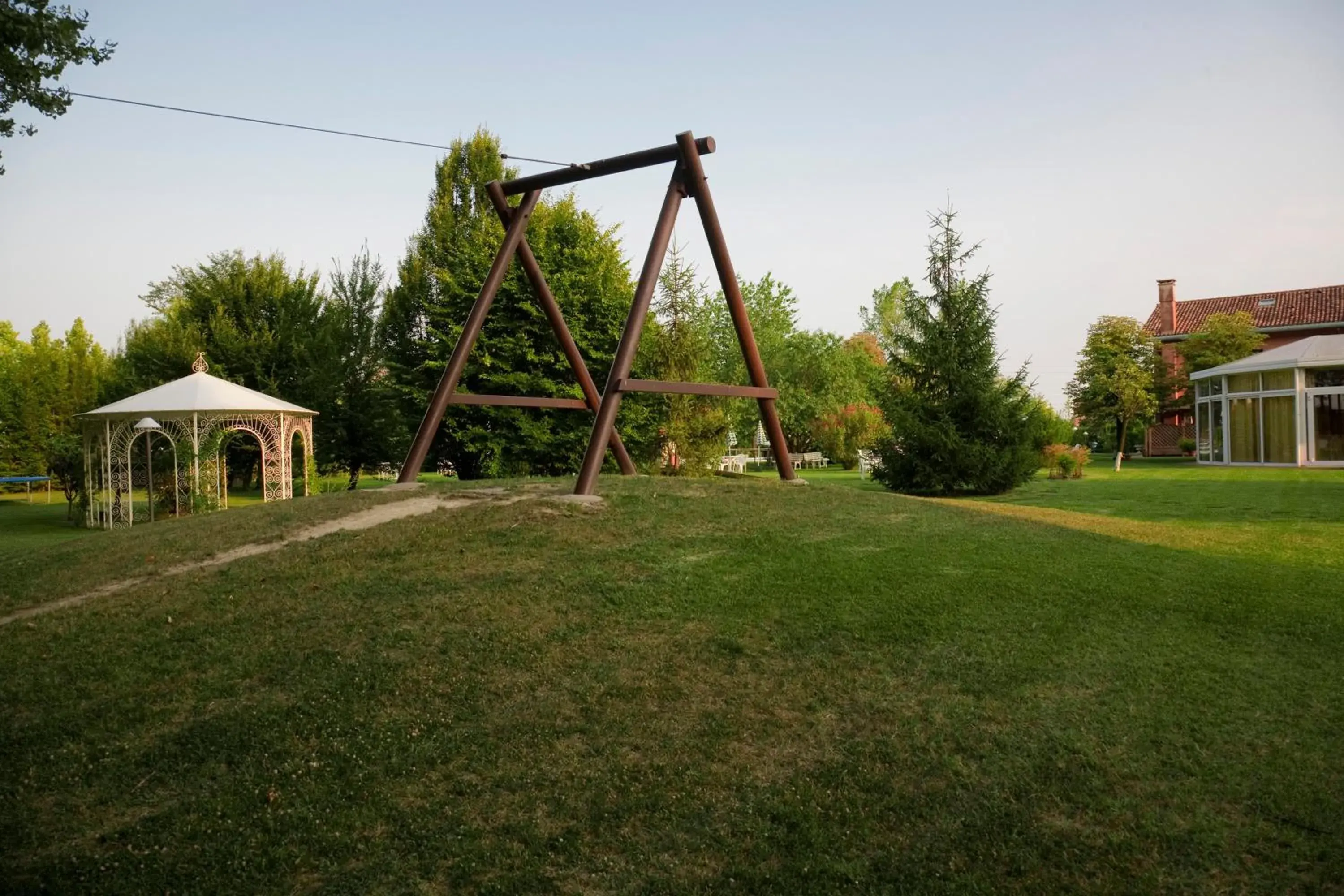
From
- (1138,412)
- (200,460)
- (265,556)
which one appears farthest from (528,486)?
(1138,412)

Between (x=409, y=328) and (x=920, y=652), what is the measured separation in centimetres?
2741

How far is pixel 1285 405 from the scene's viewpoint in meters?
33.7

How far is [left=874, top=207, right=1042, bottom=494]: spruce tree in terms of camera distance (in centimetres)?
2142

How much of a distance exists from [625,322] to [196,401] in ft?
44.3

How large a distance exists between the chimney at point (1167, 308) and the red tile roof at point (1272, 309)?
121 millimetres

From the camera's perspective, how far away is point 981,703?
538cm

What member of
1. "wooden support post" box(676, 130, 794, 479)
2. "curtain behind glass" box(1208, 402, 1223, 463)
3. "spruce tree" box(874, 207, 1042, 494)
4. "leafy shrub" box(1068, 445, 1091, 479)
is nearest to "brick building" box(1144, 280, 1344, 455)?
"curtain behind glass" box(1208, 402, 1223, 463)

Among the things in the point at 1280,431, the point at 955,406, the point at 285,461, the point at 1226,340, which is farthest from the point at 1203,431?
the point at 285,461

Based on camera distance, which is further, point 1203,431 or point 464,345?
point 1203,431

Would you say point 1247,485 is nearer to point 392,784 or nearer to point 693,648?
point 693,648

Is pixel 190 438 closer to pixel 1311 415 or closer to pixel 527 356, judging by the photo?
pixel 527 356

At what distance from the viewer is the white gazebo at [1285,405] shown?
3278cm

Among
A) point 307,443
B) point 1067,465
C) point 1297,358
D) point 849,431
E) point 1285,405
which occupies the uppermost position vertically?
point 1297,358

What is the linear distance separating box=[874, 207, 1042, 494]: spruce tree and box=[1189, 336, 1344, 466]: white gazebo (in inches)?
697
